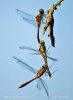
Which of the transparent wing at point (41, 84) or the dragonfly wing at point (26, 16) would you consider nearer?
the transparent wing at point (41, 84)

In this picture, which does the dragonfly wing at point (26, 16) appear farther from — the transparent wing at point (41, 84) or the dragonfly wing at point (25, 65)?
the transparent wing at point (41, 84)

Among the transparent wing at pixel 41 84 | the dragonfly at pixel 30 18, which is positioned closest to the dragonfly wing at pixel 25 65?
the transparent wing at pixel 41 84

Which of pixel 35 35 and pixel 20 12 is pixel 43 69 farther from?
pixel 20 12

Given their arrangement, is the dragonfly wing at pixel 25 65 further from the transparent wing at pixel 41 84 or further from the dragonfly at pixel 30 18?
the dragonfly at pixel 30 18

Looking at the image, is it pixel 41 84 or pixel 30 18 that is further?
pixel 30 18

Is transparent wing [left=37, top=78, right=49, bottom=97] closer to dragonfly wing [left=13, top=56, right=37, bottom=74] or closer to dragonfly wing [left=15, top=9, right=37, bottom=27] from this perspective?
dragonfly wing [left=13, top=56, right=37, bottom=74]

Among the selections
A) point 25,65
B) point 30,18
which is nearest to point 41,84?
point 25,65

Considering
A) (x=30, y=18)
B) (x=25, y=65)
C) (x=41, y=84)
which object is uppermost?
(x=30, y=18)

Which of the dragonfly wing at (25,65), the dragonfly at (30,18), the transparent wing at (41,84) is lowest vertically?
the transparent wing at (41,84)

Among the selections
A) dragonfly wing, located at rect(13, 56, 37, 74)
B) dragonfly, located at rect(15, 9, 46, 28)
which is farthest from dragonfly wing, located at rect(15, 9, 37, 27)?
dragonfly wing, located at rect(13, 56, 37, 74)

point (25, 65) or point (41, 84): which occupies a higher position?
point (25, 65)

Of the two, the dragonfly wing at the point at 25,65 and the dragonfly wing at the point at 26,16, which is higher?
the dragonfly wing at the point at 26,16

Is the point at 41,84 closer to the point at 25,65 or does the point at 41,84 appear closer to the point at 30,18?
the point at 25,65
